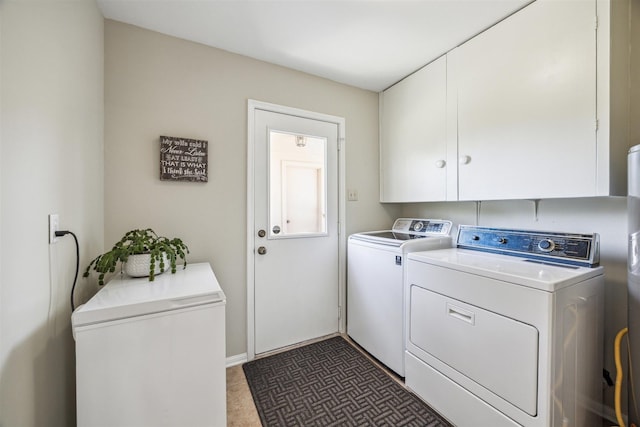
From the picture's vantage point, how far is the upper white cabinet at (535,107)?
1.22m

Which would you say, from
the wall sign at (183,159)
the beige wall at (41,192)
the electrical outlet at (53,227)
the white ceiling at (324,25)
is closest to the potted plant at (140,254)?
the beige wall at (41,192)

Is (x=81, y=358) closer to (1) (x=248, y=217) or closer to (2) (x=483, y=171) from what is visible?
(1) (x=248, y=217)

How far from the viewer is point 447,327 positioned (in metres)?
1.43

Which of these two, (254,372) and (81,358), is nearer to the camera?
(81,358)

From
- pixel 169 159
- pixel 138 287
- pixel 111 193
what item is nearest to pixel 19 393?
pixel 138 287

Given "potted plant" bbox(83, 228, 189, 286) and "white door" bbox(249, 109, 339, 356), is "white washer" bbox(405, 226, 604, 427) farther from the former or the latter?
"potted plant" bbox(83, 228, 189, 286)

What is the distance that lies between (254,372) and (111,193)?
156 centimetres

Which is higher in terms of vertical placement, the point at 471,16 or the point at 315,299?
the point at 471,16

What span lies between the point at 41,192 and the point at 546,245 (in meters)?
2.37

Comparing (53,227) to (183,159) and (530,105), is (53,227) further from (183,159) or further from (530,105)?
(530,105)

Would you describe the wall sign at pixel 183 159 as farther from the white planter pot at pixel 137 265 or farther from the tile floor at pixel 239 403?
the tile floor at pixel 239 403

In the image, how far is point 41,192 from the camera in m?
0.95

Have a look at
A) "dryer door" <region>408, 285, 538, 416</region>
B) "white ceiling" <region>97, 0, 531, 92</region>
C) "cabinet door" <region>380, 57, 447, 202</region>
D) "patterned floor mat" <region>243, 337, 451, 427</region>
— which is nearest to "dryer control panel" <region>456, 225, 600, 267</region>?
"cabinet door" <region>380, 57, 447, 202</region>

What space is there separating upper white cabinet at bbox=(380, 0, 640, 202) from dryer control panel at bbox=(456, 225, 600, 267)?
0.75 feet
